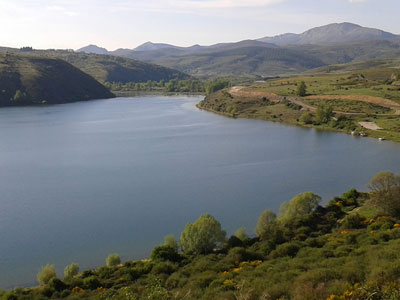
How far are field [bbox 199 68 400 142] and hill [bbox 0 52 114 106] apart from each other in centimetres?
5625

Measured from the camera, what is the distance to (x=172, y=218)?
35.9 meters

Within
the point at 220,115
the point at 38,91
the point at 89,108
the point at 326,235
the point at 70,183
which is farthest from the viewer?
the point at 38,91

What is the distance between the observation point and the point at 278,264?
2078cm

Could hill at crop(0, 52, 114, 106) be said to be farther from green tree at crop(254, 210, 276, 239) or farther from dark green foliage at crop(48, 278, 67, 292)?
green tree at crop(254, 210, 276, 239)

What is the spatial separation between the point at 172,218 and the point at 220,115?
73018 mm

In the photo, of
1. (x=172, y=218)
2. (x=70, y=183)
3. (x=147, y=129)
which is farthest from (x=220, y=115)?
(x=172, y=218)

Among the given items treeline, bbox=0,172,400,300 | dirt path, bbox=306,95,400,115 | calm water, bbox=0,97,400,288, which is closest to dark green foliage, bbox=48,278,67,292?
treeline, bbox=0,172,400,300

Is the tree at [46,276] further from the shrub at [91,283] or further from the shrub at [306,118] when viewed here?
the shrub at [306,118]

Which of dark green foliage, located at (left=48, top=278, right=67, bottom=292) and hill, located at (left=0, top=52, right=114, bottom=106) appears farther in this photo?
hill, located at (left=0, top=52, right=114, bottom=106)

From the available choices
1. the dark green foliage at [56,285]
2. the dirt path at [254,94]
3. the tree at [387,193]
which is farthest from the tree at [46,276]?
the dirt path at [254,94]

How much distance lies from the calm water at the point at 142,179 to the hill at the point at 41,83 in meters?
54.4

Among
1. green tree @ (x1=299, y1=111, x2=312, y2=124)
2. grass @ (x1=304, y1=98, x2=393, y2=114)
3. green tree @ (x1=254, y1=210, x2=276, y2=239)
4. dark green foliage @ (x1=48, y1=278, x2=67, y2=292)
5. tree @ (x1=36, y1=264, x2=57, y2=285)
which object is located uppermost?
grass @ (x1=304, y1=98, x2=393, y2=114)

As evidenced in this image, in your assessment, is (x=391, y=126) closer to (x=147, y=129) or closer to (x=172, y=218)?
(x=147, y=129)

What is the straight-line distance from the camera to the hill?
137500 mm
